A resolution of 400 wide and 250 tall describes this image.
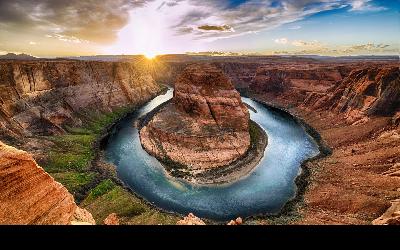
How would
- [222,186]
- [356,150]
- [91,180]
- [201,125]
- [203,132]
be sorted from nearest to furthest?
[91,180]
[222,186]
[356,150]
[203,132]
[201,125]

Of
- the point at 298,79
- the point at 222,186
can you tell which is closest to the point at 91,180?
the point at 222,186

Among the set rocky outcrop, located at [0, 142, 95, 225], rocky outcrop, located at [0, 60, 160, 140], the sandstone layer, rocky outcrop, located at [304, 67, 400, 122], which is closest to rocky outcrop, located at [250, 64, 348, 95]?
the sandstone layer

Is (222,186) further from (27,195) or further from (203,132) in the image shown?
(27,195)

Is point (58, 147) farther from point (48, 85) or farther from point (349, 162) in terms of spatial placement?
point (349, 162)

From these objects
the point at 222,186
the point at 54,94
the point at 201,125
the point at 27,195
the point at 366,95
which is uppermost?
the point at 27,195

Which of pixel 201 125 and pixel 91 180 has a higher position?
pixel 201 125
